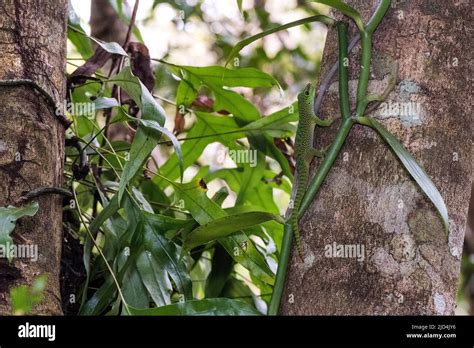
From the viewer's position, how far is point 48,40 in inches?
47.2

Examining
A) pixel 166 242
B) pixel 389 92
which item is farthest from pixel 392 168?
pixel 166 242

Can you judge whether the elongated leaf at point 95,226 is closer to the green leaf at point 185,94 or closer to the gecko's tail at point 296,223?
the gecko's tail at point 296,223

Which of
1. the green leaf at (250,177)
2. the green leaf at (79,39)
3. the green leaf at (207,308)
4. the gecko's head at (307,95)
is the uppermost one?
the green leaf at (79,39)

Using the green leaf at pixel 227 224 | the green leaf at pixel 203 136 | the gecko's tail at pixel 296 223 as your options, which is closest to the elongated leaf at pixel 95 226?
the green leaf at pixel 227 224

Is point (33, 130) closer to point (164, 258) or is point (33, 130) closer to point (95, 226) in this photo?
point (95, 226)

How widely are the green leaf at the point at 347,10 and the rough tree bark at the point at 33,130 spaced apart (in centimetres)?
51

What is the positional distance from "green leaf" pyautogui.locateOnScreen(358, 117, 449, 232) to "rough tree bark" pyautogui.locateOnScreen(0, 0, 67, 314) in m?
0.56

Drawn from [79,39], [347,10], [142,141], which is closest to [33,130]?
[142,141]

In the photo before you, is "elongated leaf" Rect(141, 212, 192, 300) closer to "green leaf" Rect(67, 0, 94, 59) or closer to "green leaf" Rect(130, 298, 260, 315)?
"green leaf" Rect(130, 298, 260, 315)

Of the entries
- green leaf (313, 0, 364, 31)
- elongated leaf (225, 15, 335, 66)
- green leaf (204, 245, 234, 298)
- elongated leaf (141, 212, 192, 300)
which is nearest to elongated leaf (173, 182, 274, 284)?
elongated leaf (141, 212, 192, 300)

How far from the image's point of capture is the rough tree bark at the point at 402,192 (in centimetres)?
100

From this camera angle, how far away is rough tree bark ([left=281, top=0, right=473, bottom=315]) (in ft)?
3.26
